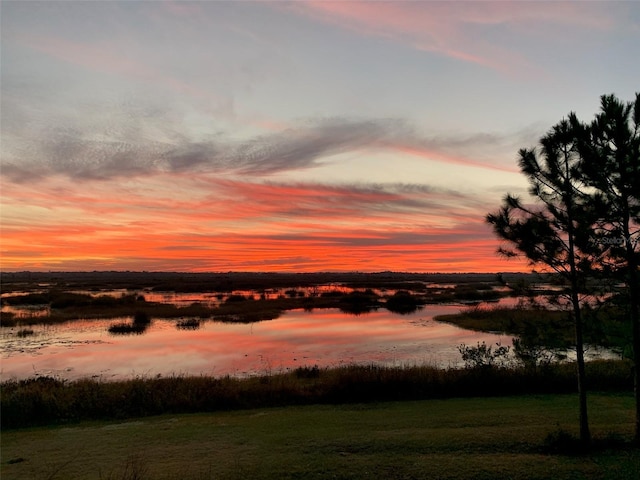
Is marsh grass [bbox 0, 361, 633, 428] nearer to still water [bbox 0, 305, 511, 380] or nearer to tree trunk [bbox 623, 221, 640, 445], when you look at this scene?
still water [bbox 0, 305, 511, 380]

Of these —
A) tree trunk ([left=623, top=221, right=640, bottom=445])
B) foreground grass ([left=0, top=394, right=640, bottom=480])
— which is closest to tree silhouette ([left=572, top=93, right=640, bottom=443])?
tree trunk ([left=623, top=221, right=640, bottom=445])

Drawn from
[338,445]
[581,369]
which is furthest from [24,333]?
[581,369]

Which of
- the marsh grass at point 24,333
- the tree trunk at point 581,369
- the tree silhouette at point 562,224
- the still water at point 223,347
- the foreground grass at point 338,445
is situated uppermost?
the tree silhouette at point 562,224

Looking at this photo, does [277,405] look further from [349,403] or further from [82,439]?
[82,439]

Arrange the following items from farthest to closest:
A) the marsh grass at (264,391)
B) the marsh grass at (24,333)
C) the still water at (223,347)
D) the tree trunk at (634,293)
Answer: the marsh grass at (24,333)
the still water at (223,347)
the marsh grass at (264,391)
the tree trunk at (634,293)

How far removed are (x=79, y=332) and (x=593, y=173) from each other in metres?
42.6

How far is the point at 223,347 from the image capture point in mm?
33469

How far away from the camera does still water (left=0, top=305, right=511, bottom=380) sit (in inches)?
1055

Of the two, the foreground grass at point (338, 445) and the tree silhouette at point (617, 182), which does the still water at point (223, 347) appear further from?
the tree silhouette at point (617, 182)

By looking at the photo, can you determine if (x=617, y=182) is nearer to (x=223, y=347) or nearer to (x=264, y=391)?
(x=264, y=391)

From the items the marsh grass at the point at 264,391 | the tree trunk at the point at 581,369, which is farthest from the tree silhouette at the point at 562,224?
the marsh grass at the point at 264,391

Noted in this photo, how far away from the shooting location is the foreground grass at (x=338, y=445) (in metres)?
9.78

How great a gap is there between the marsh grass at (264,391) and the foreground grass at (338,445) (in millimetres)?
1163

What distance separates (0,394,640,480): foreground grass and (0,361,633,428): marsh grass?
1.16 m
